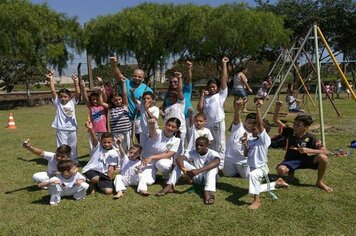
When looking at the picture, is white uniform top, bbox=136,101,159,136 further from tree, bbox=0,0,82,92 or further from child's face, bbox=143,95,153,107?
tree, bbox=0,0,82,92

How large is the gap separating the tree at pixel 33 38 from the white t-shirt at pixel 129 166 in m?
17.7

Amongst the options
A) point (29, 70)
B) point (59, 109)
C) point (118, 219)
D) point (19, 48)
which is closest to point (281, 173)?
point (118, 219)

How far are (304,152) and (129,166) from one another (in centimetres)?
243

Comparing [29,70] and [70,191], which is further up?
[29,70]

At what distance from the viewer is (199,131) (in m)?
5.79

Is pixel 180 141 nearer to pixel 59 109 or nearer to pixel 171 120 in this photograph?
pixel 171 120

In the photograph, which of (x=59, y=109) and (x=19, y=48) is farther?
(x=19, y=48)

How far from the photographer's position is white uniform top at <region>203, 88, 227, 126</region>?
19.6 ft

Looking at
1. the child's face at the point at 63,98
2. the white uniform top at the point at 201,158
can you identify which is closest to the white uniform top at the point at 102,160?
the white uniform top at the point at 201,158

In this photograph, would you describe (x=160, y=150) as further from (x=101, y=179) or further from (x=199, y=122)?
(x=101, y=179)

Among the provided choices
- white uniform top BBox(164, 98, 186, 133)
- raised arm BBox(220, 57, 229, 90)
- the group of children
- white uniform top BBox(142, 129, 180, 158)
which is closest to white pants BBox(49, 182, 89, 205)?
the group of children

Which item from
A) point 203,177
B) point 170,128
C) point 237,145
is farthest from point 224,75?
point 203,177

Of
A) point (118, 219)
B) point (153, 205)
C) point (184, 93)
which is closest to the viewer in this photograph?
point (118, 219)

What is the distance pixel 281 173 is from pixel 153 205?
6.38ft
